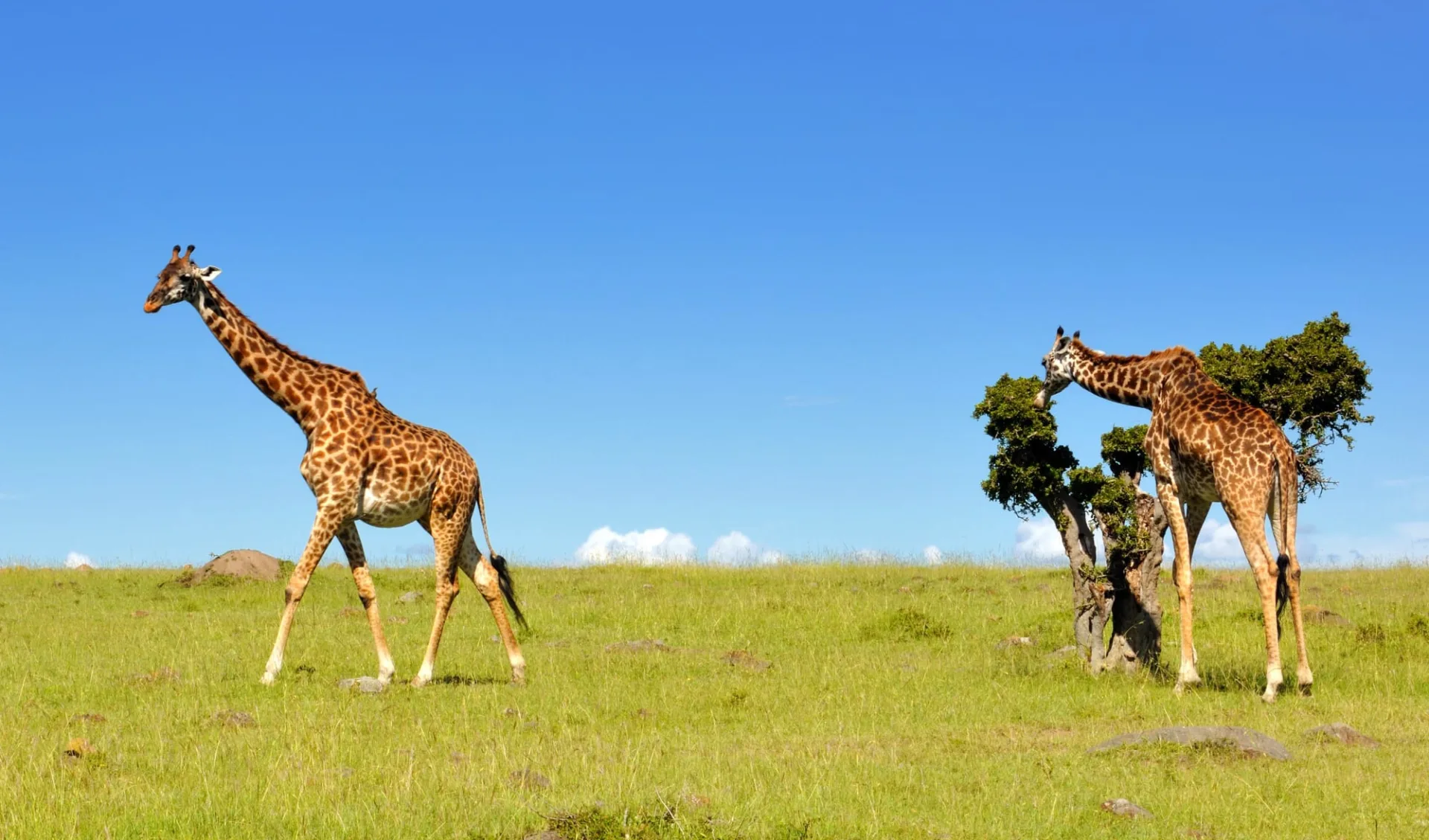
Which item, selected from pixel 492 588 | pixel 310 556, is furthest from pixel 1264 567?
pixel 310 556

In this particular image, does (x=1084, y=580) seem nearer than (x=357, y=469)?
No

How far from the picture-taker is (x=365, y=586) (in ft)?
54.3

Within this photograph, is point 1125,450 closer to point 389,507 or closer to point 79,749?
point 389,507

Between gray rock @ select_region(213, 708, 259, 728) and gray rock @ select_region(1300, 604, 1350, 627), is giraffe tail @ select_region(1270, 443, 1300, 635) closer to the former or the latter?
gray rock @ select_region(1300, 604, 1350, 627)

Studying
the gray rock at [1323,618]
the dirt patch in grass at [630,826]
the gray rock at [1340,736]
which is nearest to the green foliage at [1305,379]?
the gray rock at [1323,618]

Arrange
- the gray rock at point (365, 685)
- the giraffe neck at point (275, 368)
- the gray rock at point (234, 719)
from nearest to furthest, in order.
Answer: the gray rock at point (234, 719) < the gray rock at point (365, 685) < the giraffe neck at point (275, 368)

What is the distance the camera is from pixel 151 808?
9477mm

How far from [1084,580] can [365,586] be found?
9.77 metres

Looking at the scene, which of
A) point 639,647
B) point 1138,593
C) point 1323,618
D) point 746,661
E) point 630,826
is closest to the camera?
point 630,826

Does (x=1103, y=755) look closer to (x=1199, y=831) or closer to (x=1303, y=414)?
(x=1199, y=831)

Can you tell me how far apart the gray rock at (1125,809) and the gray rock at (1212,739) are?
2.20m

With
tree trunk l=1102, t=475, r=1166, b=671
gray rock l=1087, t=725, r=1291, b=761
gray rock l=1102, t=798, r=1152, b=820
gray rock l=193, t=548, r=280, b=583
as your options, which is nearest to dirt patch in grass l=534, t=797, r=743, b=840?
gray rock l=1102, t=798, r=1152, b=820

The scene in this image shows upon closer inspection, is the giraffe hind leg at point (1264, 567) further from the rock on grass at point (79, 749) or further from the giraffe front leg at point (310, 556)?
the rock on grass at point (79, 749)

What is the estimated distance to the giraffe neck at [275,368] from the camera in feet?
55.0
